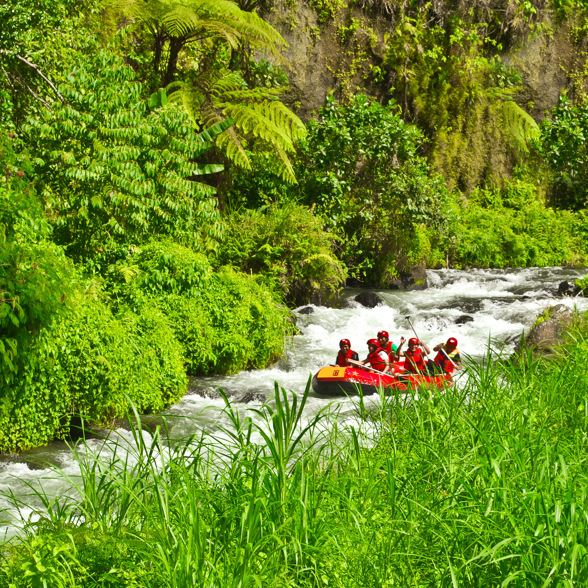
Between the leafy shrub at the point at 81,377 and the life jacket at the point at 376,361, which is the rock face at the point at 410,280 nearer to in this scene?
the life jacket at the point at 376,361

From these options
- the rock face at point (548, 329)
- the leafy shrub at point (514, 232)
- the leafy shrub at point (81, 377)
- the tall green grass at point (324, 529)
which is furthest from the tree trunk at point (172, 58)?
the tall green grass at point (324, 529)

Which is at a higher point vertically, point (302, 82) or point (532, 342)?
point (302, 82)

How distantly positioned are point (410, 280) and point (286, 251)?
4177 millimetres

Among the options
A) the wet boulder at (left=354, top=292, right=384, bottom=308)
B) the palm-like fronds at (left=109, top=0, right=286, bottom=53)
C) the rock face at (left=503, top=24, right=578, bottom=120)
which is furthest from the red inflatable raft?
the rock face at (left=503, top=24, right=578, bottom=120)

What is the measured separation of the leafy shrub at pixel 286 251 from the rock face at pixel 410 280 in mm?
2431

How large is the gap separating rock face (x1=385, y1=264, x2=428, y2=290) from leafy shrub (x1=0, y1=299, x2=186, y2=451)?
795 cm

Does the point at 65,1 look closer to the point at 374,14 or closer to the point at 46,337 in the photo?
the point at 46,337

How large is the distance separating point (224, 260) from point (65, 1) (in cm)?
447

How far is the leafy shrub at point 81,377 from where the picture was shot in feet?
19.8

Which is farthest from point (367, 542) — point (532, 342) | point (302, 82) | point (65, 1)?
point (302, 82)

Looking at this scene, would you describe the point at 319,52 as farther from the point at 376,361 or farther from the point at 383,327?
the point at 376,361

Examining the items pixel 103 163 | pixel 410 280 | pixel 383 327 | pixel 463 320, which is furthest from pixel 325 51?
pixel 103 163

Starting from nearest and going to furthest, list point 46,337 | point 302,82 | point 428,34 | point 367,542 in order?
point 367,542, point 46,337, point 302,82, point 428,34

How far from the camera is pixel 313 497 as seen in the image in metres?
2.98
